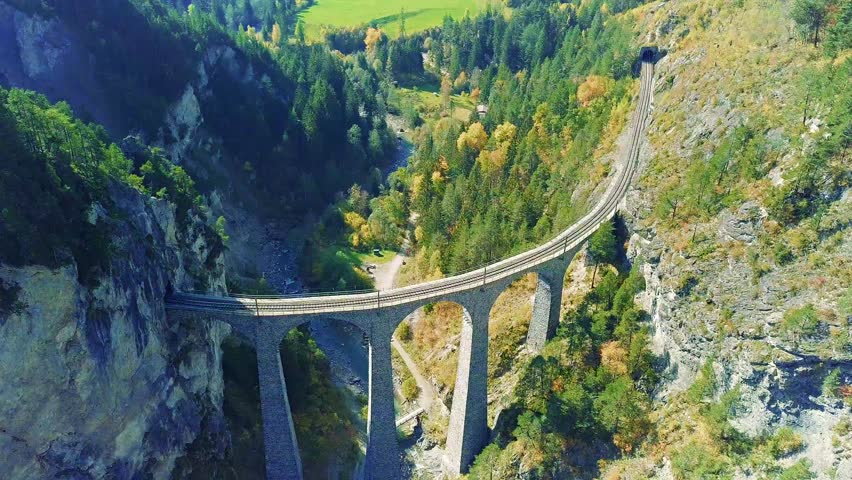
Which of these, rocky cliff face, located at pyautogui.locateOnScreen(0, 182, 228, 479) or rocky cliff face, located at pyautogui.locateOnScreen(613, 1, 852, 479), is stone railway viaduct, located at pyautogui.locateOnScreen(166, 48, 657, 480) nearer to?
rocky cliff face, located at pyautogui.locateOnScreen(0, 182, 228, 479)

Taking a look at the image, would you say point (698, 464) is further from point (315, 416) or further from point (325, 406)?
point (325, 406)

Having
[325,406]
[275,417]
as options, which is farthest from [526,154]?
[275,417]

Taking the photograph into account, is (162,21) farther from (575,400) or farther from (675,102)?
(575,400)

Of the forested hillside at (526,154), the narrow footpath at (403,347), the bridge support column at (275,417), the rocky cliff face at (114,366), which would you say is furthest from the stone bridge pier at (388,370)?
the narrow footpath at (403,347)

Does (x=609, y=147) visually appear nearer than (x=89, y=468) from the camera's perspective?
No

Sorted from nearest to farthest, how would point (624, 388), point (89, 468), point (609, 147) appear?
point (89, 468), point (624, 388), point (609, 147)

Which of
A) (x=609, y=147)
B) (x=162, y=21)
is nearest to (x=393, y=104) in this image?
(x=162, y=21)

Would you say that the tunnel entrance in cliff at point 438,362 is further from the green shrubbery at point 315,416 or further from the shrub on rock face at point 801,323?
the shrub on rock face at point 801,323

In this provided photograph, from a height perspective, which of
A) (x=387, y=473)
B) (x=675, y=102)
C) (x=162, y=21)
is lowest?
(x=387, y=473)
